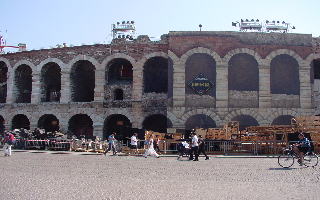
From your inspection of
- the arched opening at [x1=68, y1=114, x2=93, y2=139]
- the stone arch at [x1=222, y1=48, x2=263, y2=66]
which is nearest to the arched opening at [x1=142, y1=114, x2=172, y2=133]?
the arched opening at [x1=68, y1=114, x2=93, y2=139]

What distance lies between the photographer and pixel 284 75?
27.7m

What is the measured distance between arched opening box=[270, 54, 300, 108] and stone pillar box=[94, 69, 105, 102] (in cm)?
1359

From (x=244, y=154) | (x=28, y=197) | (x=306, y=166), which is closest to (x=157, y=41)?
(x=244, y=154)

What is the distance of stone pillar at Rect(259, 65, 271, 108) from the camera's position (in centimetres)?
2702

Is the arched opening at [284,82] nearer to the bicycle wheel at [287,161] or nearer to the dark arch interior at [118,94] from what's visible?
the dark arch interior at [118,94]

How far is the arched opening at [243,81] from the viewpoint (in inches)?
1070

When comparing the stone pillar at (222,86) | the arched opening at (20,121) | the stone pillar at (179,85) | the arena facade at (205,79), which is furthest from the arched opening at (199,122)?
the arched opening at (20,121)

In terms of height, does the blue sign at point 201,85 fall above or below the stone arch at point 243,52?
below

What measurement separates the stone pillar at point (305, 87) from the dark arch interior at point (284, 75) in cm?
29

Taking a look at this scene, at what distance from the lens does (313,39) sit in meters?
28.2

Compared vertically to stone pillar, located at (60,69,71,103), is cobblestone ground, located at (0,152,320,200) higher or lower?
lower

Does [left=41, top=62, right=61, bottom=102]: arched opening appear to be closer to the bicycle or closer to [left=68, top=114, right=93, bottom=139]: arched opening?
[left=68, top=114, right=93, bottom=139]: arched opening

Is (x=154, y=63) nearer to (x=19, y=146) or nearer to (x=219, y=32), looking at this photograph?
(x=219, y=32)

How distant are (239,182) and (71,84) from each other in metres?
23.5
